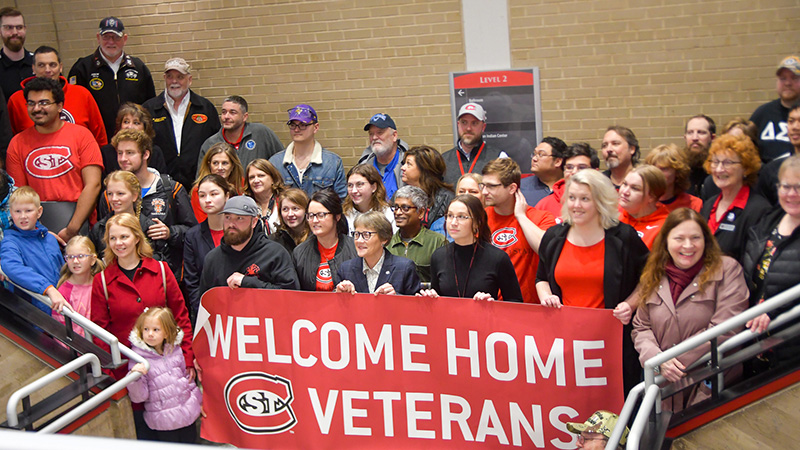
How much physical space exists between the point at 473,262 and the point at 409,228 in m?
0.86

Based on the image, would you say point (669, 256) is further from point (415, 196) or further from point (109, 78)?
point (109, 78)

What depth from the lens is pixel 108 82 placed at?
8.73m

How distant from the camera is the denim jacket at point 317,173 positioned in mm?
7387

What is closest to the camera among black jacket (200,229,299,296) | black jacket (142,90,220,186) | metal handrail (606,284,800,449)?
metal handrail (606,284,800,449)

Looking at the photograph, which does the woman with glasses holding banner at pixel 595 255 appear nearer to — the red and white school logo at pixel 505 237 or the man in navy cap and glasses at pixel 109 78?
the red and white school logo at pixel 505 237

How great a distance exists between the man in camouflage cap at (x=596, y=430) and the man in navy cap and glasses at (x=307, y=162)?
11.9ft

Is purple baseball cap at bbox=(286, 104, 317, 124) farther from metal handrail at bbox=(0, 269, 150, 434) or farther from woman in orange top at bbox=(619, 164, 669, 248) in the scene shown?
woman in orange top at bbox=(619, 164, 669, 248)

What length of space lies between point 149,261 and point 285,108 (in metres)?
4.29

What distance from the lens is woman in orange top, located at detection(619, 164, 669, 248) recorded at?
5277 millimetres

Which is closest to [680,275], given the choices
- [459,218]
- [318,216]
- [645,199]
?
[645,199]

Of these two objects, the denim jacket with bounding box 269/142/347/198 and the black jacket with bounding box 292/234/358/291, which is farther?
the denim jacket with bounding box 269/142/347/198

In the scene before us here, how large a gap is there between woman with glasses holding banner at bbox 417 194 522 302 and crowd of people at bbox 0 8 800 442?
0.01m

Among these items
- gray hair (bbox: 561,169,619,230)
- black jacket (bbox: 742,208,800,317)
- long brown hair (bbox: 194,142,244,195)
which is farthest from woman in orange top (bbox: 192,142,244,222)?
black jacket (bbox: 742,208,800,317)

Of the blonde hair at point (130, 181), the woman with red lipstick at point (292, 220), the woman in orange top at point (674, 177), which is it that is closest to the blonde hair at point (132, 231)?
the blonde hair at point (130, 181)
